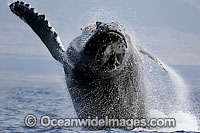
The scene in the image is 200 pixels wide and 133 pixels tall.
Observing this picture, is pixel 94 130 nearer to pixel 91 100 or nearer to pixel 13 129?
pixel 91 100

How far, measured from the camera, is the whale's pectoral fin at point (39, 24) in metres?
8.66

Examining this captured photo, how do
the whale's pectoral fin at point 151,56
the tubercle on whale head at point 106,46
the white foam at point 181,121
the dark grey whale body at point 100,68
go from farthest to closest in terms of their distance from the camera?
the white foam at point 181,121, the whale's pectoral fin at point 151,56, the dark grey whale body at point 100,68, the tubercle on whale head at point 106,46

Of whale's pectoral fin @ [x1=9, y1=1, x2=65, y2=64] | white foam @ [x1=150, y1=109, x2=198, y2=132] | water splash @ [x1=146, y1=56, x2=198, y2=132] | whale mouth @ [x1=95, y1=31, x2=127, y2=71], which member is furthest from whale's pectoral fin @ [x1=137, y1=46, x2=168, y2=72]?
whale mouth @ [x1=95, y1=31, x2=127, y2=71]

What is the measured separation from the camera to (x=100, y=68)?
20.0 feet

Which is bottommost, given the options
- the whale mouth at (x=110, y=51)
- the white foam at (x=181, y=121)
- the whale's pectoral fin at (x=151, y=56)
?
the white foam at (x=181, y=121)

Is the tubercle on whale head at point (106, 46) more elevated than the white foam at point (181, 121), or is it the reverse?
the tubercle on whale head at point (106, 46)

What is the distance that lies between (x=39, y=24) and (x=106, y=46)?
12.7 feet

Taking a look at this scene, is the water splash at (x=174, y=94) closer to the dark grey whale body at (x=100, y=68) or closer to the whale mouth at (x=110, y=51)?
the dark grey whale body at (x=100, y=68)

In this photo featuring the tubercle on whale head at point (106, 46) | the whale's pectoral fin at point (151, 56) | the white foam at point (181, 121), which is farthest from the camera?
the white foam at point (181, 121)

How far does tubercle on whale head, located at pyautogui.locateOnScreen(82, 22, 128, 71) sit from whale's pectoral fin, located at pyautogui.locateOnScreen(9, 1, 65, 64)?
2.67 metres

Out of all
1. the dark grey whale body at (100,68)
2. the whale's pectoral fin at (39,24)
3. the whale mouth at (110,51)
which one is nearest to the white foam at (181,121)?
the dark grey whale body at (100,68)

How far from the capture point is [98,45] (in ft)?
18.6

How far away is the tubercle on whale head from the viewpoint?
5434mm

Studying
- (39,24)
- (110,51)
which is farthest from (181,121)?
(110,51)
